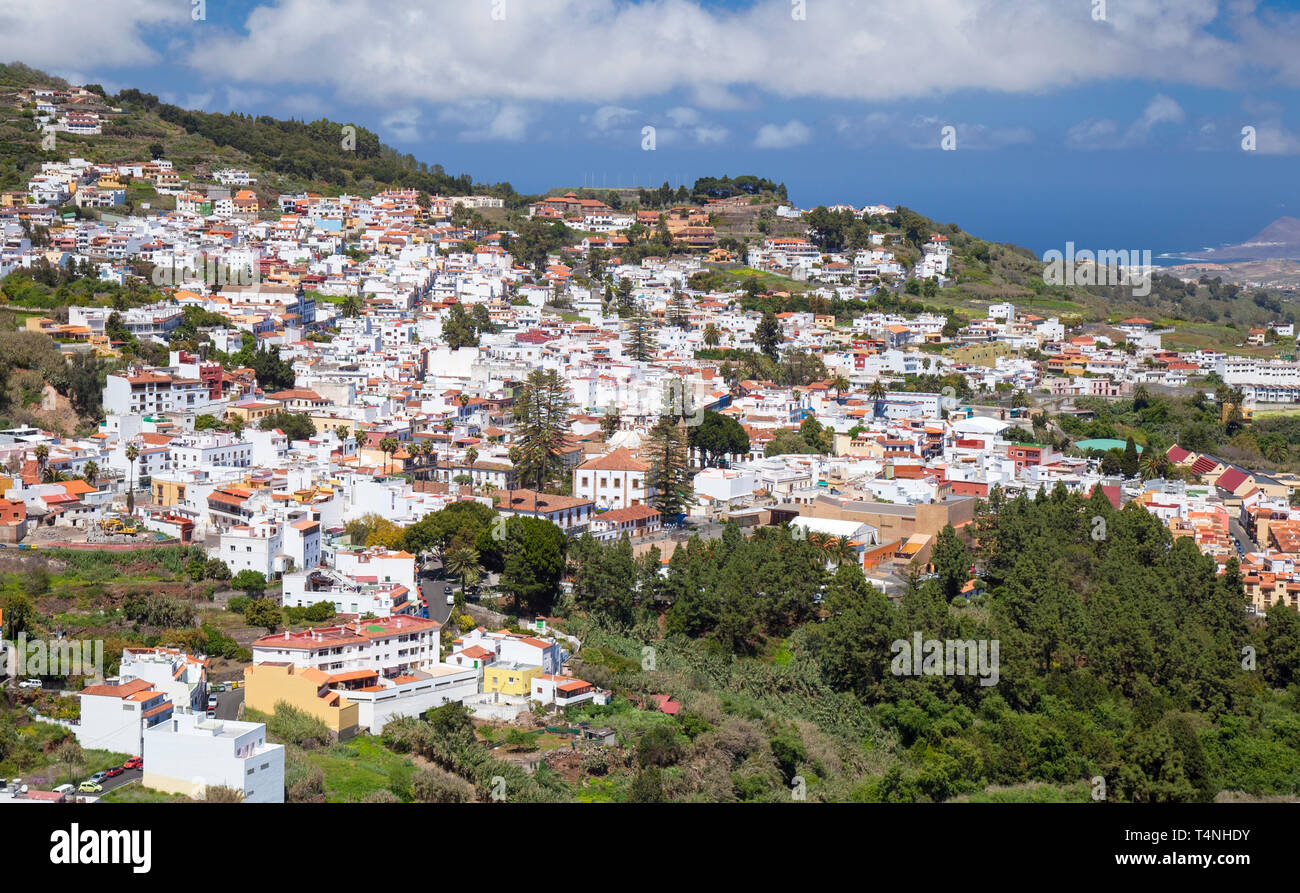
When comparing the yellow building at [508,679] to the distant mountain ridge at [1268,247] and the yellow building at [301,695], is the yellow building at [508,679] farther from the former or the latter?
the distant mountain ridge at [1268,247]

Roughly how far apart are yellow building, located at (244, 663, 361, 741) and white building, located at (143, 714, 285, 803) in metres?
1.59

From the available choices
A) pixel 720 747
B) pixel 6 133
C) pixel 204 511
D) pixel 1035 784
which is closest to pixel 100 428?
pixel 204 511

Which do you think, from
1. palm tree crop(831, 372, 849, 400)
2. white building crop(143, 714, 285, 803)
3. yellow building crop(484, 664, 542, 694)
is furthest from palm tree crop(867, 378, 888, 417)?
white building crop(143, 714, 285, 803)

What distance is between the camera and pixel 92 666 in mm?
13328

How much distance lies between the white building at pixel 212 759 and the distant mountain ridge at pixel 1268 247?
83040 mm

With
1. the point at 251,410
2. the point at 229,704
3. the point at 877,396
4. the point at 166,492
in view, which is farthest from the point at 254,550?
the point at 877,396

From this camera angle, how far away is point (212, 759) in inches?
415

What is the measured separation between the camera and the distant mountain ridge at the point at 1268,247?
85562mm

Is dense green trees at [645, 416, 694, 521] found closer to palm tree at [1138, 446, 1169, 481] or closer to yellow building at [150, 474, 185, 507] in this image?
yellow building at [150, 474, 185, 507]

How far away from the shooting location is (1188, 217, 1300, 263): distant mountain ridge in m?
85.6

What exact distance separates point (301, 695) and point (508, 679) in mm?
2229

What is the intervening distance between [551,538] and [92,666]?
18.3 feet

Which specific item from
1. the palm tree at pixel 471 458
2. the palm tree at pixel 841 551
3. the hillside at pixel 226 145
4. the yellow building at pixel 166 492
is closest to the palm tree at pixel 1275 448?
the palm tree at pixel 841 551

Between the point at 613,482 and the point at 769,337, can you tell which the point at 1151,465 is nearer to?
the point at 613,482
